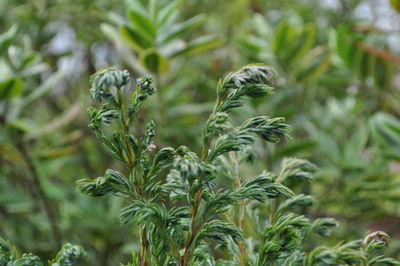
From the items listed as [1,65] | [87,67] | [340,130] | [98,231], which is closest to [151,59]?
[1,65]

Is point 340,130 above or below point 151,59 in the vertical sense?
below

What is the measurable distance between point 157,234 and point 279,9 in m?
1.93

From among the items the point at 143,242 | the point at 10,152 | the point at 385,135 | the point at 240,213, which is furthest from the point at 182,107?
the point at 143,242

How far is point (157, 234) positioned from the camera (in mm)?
545

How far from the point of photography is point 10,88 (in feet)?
3.35

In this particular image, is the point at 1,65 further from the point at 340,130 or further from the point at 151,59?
the point at 340,130

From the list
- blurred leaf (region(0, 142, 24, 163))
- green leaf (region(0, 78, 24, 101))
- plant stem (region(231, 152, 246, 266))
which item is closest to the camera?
plant stem (region(231, 152, 246, 266))

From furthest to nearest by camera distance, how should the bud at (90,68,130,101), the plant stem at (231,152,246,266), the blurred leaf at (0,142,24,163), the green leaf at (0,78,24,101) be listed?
the blurred leaf at (0,142,24,163)
the green leaf at (0,78,24,101)
the plant stem at (231,152,246,266)
the bud at (90,68,130,101)

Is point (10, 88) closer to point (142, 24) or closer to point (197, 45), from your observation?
point (142, 24)

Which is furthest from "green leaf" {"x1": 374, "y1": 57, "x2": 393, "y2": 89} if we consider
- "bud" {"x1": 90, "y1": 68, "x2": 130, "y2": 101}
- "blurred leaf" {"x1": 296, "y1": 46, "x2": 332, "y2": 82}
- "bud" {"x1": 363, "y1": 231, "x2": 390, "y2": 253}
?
"bud" {"x1": 90, "y1": 68, "x2": 130, "y2": 101}

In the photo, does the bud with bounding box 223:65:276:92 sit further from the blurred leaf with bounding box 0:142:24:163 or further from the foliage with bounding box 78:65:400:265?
the blurred leaf with bounding box 0:142:24:163

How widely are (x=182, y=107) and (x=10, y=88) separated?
56cm

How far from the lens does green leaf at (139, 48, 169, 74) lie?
1.11 m

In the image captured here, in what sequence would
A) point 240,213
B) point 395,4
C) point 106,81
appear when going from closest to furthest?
point 106,81 < point 240,213 < point 395,4
